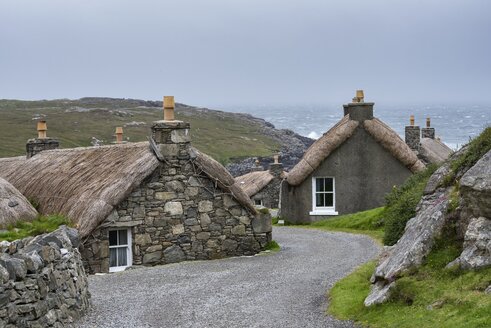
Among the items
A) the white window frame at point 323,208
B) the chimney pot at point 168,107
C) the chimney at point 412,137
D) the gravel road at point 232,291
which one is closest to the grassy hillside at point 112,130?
the chimney at point 412,137

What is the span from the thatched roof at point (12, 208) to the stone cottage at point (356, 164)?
1392 centimetres

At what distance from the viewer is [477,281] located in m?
11.2

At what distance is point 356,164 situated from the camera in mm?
32844

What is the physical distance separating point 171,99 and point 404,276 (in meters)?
12.3

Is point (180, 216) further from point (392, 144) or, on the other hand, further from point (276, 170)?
point (276, 170)

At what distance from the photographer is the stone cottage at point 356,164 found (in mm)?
32594

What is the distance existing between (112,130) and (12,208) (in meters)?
104

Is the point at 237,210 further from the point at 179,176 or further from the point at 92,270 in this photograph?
the point at 92,270

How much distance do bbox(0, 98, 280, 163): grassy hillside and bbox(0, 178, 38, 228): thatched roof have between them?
73.3 m

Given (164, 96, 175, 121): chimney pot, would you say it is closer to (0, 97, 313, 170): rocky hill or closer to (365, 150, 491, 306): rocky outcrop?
(365, 150, 491, 306): rocky outcrop

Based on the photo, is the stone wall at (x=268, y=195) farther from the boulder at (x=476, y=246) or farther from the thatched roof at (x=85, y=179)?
the boulder at (x=476, y=246)

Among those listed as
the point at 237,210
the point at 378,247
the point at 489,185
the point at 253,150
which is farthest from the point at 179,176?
the point at 253,150

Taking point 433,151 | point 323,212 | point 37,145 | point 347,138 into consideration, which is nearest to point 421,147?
point 433,151

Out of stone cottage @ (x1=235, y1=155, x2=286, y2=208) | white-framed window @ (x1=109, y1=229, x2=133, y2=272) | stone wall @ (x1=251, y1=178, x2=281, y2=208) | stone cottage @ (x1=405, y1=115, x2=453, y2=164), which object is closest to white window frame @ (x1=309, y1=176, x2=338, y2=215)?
stone cottage @ (x1=405, y1=115, x2=453, y2=164)
